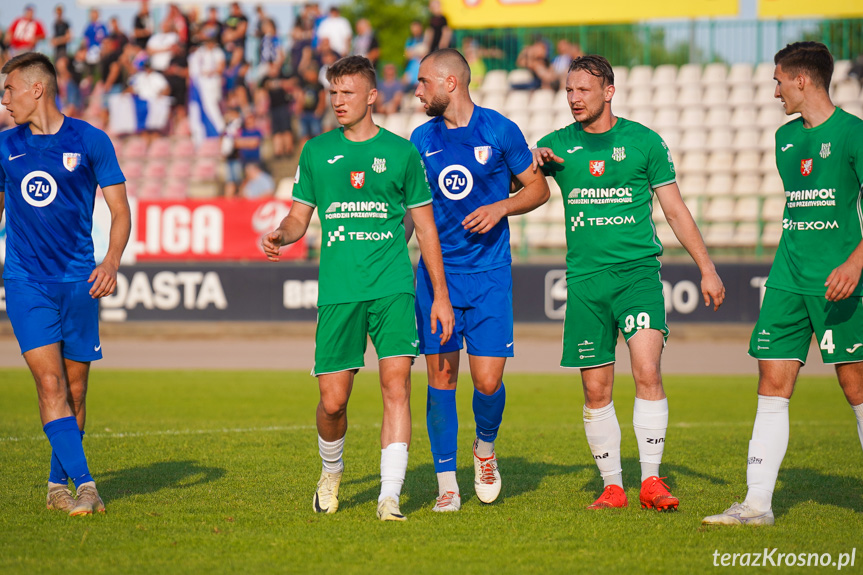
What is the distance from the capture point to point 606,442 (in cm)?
599

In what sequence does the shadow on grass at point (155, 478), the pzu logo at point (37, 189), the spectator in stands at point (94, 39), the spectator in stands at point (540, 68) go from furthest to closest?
the spectator in stands at point (94, 39)
the spectator in stands at point (540, 68)
the shadow on grass at point (155, 478)
the pzu logo at point (37, 189)

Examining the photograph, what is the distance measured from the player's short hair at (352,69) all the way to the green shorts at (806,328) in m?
2.57

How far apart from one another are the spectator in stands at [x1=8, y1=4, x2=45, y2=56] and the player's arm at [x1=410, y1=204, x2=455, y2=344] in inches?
914

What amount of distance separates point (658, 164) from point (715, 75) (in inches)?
766

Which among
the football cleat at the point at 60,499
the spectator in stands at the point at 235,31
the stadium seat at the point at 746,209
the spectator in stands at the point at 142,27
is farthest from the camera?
the spectator in stands at the point at 142,27

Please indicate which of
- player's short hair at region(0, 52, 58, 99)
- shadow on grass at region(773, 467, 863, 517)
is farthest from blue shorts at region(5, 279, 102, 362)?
shadow on grass at region(773, 467, 863, 517)

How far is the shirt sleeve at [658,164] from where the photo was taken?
593 cm

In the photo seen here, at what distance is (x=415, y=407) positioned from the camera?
11.1 metres

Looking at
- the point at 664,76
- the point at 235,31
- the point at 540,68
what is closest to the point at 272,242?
the point at 540,68

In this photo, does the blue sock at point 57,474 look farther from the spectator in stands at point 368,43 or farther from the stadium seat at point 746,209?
the spectator in stands at point 368,43

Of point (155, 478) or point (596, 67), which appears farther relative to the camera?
point (155, 478)

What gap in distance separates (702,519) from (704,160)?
18061 millimetres

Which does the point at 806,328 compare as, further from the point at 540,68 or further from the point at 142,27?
the point at 142,27

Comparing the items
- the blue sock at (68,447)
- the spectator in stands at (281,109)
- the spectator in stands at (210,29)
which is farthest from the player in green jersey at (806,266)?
the spectator in stands at (210,29)
